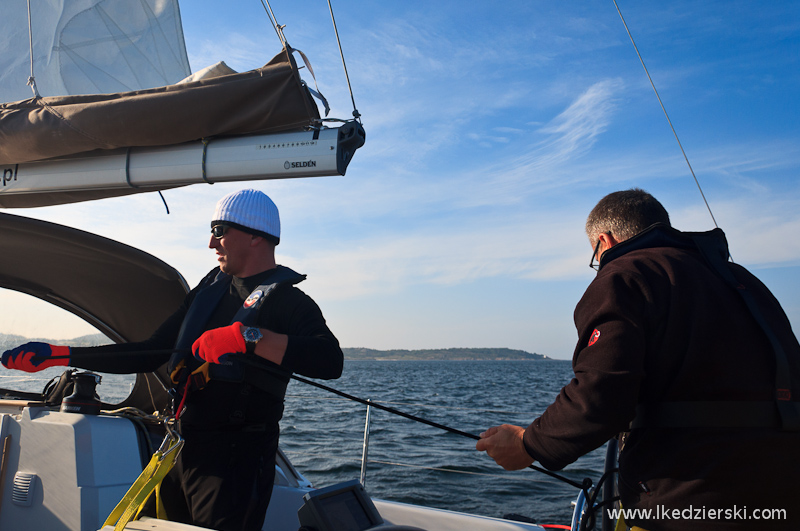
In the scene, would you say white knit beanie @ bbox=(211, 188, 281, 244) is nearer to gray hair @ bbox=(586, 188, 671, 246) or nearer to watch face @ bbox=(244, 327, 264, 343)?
watch face @ bbox=(244, 327, 264, 343)

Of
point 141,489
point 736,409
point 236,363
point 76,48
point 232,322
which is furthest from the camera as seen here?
point 76,48

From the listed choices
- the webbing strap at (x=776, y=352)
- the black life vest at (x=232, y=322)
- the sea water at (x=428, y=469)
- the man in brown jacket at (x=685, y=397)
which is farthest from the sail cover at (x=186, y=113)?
the sea water at (x=428, y=469)

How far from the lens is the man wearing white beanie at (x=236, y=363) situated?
5.66ft

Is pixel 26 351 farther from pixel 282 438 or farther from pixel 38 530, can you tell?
pixel 282 438

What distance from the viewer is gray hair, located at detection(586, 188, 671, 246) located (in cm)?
154

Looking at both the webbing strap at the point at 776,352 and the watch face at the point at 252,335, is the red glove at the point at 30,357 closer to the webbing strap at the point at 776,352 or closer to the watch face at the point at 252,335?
the watch face at the point at 252,335

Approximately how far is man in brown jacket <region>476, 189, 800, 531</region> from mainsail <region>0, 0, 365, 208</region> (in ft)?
3.63

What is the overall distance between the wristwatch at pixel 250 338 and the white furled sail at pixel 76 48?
199cm

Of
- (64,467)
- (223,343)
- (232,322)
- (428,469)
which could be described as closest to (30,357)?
(64,467)

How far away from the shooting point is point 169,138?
210 cm

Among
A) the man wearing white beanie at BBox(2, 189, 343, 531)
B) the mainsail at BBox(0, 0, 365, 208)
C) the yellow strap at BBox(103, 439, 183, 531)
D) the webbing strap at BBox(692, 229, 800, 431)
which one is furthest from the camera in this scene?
the mainsail at BBox(0, 0, 365, 208)

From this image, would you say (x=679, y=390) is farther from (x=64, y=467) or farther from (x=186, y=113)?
(x=64, y=467)

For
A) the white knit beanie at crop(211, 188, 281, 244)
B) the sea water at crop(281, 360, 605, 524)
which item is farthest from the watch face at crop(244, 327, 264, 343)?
the sea water at crop(281, 360, 605, 524)

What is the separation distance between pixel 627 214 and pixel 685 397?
1.80 ft
